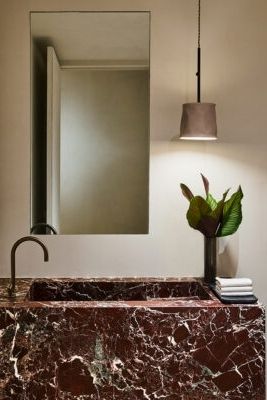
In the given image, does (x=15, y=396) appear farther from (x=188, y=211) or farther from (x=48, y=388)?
(x=188, y=211)

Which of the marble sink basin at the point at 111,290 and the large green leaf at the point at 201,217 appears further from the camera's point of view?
the marble sink basin at the point at 111,290

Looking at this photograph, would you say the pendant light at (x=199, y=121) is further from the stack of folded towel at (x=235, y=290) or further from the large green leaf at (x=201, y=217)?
the stack of folded towel at (x=235, y=290)

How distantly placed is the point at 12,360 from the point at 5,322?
162mm

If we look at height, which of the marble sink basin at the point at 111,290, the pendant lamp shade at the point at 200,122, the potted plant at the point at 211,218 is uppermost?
the pendant lamp shade at the point at 200,122

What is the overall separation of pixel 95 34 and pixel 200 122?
2.41 feet

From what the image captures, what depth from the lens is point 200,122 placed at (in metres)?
2.54

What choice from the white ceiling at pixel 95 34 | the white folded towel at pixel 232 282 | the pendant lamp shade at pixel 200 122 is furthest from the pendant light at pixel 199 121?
the white folded towel at pixel 232 282

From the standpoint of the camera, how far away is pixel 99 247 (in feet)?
9.21

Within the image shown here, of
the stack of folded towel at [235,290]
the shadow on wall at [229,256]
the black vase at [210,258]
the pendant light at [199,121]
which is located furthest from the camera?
the shadow on wall at [229,256]

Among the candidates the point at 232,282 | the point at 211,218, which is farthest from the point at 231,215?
the point at 232,282

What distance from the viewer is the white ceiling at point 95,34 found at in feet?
9.05

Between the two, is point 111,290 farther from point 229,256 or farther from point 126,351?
point 229,256

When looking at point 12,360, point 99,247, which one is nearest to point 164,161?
point 99,247

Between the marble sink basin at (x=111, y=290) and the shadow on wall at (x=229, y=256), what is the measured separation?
20 centimetres
